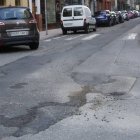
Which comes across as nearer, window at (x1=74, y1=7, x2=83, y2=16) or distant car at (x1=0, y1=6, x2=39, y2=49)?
distant car at (x1=0, y1=6, x2=39, y2=49)

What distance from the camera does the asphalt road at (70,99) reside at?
657cm

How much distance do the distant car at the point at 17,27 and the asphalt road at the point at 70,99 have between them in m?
3.34

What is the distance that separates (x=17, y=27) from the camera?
1811 cm

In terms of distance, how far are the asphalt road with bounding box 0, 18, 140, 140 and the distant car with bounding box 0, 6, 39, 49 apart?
132 inches

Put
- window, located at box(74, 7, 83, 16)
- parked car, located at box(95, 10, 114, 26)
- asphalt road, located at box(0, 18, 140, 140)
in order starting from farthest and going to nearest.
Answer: parked car, located at box(95, 10, 114, 26), window, located at box(74, 7, 83, 16), asphalt road, located at box(0, 18, 140, 140)

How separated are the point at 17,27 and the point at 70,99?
9.84 m

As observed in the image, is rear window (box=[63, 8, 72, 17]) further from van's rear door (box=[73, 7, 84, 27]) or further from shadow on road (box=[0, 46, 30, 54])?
shadow on road (box=[0, 46, 30, 54])

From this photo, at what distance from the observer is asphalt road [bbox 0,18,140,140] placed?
6.57m

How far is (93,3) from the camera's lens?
217 feet

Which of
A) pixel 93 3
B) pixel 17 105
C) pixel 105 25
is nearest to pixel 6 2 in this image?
pixel 105 25

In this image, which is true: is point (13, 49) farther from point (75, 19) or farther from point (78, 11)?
point (78, 11)

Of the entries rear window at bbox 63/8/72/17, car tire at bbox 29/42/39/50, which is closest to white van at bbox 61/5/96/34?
rear window at bbox 63/8/72/17

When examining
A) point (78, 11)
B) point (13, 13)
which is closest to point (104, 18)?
point (78, 11)

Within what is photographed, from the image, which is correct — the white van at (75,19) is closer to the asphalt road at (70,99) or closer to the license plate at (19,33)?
the license plate at (19,33)
